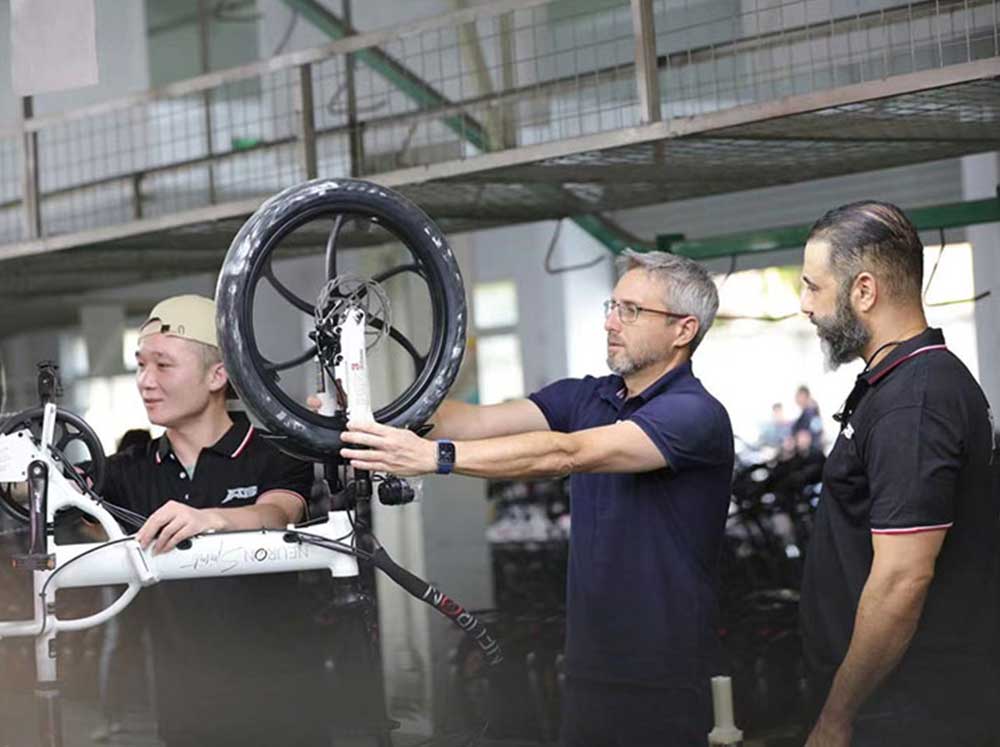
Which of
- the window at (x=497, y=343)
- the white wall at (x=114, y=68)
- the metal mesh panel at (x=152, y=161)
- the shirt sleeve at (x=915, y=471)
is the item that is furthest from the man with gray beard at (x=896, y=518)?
the window at (x=497, y=343)

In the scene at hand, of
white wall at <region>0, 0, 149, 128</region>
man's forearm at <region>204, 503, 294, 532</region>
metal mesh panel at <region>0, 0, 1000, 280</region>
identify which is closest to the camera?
man's forearm at <region>204, 503, 294, 532</region>

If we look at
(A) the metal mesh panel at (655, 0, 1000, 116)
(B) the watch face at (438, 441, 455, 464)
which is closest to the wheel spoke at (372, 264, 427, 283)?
(B) the watch face at (438, 441, 455, 464)

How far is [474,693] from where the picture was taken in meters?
5.79

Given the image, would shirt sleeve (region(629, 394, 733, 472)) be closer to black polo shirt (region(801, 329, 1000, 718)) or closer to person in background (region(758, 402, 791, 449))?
black polo shirt (region(801, 329, 1000, 718))

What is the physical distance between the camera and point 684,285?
8.99 ft

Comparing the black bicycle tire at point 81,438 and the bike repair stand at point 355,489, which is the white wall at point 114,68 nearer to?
the black bicycle tire at point 81,438

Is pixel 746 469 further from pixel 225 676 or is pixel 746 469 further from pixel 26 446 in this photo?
pixel 26 446

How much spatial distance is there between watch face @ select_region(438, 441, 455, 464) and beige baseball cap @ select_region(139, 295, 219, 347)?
840 mm

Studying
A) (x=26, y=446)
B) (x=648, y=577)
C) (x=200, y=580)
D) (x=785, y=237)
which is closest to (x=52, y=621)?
(x=26, y=446)

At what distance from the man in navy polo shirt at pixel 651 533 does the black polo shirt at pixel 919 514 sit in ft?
1.08

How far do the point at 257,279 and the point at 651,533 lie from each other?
884 millimetres

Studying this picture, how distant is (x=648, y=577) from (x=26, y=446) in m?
1.11

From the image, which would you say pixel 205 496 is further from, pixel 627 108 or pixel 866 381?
pixel 627 108

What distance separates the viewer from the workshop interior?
229 centimetres
